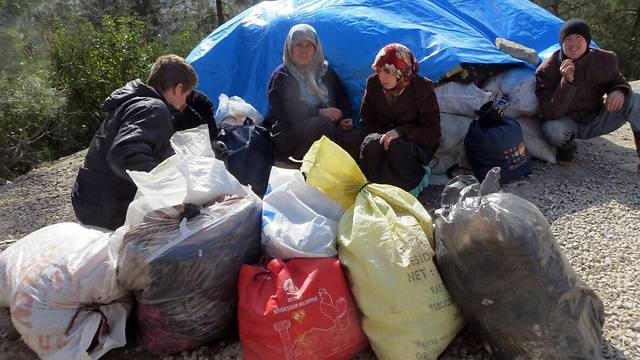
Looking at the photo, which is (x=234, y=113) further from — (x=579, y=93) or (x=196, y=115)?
(x=579, y=93)

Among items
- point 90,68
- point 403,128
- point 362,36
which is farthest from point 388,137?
point 90,68

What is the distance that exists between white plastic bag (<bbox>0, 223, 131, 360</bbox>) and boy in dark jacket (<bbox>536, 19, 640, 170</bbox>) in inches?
121

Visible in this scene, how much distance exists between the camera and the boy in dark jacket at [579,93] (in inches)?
142

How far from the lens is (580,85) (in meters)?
3.68

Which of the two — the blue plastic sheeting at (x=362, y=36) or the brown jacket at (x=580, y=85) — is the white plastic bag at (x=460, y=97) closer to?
the blue plastic sheeting at (x=362, y=36)

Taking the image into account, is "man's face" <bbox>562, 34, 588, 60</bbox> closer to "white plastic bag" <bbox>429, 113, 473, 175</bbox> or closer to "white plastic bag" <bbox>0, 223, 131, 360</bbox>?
"white plastic bag" <bbox>429, 113, 473, 175</bbox>

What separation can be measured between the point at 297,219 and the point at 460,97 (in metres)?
1.92

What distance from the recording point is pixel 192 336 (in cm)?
214

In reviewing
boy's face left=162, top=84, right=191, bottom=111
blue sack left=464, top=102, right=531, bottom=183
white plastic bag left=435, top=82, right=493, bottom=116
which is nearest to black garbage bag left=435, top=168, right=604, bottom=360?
blue sack left=464, top=102, right=531, bottom=183

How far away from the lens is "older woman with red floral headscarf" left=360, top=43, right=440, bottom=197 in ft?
10.4

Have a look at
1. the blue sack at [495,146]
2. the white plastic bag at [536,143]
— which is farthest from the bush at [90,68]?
the white plastic bag at [536,143]

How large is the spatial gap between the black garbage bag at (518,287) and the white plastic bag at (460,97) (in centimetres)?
173

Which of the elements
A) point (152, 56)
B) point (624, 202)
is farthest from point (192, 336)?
point (152, 56)

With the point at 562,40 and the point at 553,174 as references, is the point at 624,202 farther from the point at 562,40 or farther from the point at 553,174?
the point at 562,40
